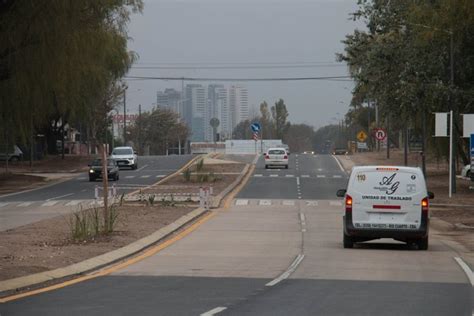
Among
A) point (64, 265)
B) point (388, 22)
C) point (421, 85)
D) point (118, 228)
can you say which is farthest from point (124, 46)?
point (64, 265)

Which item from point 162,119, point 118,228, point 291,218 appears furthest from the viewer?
point 162,119

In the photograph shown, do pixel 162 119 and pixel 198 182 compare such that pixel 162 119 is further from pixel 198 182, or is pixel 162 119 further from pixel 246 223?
pixel 246 223

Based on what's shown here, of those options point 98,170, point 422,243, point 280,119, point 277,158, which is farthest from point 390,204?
point 280,119

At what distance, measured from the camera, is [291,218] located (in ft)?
99.4

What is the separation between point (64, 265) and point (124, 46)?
50.5m

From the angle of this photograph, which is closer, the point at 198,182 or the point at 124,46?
the point at 198,182

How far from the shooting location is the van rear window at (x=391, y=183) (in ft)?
63.7

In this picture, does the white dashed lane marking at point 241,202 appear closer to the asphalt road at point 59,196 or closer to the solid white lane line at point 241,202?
the solid white lane line at point 241,202

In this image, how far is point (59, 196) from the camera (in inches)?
1718

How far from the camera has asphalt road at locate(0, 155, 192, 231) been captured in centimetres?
3146

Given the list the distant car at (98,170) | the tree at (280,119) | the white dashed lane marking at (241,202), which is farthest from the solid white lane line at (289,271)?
the tree at (280,119)

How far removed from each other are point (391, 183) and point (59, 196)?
89.8 feet

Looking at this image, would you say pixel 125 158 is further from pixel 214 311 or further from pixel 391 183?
pixel 214 311

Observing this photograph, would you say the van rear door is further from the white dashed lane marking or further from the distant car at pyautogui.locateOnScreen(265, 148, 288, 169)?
the distant car at pyautogui.locateOnScreen(265, 148, 288, 169)
